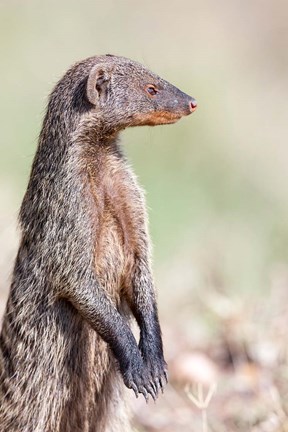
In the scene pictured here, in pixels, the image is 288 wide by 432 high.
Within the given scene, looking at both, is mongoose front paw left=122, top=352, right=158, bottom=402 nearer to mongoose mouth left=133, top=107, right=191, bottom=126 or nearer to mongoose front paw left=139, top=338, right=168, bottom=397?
mongoose front paw left=139, top=338, right=168, bottom=397

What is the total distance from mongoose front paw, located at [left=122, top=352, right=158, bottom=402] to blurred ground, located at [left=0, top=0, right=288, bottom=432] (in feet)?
0.73

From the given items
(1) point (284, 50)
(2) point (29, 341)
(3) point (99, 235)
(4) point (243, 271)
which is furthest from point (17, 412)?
(1) point (284, 50)

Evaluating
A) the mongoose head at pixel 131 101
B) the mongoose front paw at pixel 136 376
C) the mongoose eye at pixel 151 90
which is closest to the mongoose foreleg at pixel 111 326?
the mongoose front paw at pixel 136 376

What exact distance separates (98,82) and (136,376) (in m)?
1.06

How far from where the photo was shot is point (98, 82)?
186 inches

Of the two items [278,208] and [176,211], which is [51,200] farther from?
[278,208]

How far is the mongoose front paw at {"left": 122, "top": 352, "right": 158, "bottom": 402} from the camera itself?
4566mm

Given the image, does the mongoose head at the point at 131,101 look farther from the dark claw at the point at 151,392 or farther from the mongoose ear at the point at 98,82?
the dark claw at the point at 151,392

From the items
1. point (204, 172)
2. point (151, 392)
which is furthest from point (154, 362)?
point (204, 172)

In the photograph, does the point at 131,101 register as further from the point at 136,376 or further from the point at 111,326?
the point at 136,376

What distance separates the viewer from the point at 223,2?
14.5m

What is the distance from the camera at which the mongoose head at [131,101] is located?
473 cm

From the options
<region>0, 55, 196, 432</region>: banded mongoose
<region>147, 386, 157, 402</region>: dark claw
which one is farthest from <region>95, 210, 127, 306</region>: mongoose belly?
<region>147, 386, 157, 402</region>: dark claw

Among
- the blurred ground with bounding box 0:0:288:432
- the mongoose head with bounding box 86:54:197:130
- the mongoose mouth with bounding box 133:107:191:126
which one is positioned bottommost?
the blurred ground with bounding box 0:0:288:432
